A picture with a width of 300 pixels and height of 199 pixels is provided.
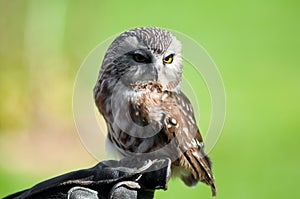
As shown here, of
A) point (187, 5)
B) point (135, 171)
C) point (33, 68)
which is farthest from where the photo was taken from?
point (187, 5)

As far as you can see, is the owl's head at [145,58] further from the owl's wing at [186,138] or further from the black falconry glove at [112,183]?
the black falconry glove at [112,183]

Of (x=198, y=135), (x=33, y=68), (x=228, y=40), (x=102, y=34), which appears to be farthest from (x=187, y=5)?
(x=198, y=135)

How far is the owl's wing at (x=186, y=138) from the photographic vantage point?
2.71 metres

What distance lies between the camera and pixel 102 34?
738cm

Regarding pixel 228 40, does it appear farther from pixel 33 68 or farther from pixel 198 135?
pixel 198 135

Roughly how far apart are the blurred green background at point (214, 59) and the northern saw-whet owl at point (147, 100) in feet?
7.05

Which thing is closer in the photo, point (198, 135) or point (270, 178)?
point (198, 135)

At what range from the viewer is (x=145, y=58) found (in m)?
2.60

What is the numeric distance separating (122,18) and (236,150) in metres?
2.27

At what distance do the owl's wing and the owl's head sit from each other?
0.06 metres

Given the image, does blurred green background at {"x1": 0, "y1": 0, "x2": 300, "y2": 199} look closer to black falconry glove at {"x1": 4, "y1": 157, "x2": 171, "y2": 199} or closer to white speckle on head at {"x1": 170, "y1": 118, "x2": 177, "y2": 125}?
white speckle on head at {"x1": 170, "y1": 118, "x2": 177, "y2": 125}

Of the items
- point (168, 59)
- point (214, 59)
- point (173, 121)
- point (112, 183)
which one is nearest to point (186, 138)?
point (173, 121)

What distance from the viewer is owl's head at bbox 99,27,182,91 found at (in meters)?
2.58

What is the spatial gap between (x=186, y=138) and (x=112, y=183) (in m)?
0.50
